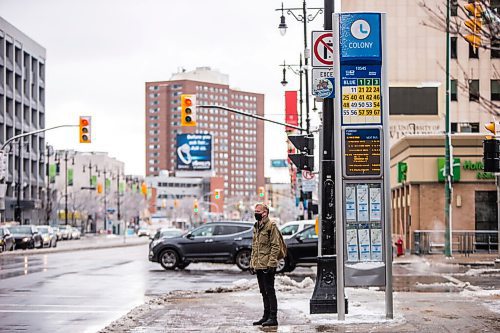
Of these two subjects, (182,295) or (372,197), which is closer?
(372,197)

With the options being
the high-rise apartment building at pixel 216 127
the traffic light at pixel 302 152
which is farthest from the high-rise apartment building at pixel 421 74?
the high-rise apartment building at pixel 216 127

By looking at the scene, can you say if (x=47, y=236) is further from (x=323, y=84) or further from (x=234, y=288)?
(x=323, y=84)

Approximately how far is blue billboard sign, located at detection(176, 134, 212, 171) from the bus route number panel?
87552mm

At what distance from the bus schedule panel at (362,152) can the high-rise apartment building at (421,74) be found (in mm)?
47792

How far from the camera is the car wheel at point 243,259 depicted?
1267 inches

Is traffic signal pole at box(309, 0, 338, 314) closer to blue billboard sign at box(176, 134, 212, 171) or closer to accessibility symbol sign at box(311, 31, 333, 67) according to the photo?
accessibility symbol sign at box(311, 31, 333, 67)

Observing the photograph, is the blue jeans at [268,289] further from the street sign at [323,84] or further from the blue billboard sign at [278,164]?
the blue billboard sign at [278,164]

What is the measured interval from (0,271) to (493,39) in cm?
2544

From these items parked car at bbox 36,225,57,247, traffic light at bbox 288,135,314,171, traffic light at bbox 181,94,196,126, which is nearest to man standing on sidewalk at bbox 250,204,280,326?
traffic light at bbox 288,135,314,171

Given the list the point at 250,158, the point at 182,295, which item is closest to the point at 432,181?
the point at 182,295

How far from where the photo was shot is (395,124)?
62.0 meters

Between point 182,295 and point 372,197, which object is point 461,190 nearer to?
point 182,295

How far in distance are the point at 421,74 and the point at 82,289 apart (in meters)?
44.8

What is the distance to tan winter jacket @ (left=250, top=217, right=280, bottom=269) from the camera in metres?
14.3
